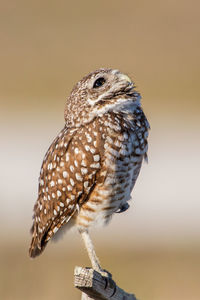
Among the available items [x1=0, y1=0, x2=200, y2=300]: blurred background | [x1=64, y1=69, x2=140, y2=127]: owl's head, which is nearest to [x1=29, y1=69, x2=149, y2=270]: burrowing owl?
[x1=64, y1=69, x2=140, y2=127]: owl's head

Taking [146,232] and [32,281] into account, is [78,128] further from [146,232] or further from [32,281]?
[146,232]

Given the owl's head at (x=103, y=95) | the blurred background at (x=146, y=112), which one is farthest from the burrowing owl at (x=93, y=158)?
the blurred background at (x=146, y=112)

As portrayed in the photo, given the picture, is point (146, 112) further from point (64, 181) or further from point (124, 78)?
point (64, 181)

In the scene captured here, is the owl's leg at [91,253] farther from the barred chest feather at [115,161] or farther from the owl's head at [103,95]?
the owl's head at [103,95]

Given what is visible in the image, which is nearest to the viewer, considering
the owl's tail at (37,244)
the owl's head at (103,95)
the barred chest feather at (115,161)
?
the barred chest feather at (115,161)

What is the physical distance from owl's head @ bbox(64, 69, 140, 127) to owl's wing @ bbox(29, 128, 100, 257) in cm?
16

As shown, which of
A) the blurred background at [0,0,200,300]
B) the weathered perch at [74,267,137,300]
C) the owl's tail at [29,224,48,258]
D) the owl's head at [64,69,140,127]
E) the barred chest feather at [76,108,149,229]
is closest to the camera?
the weathered perch at [74,267,137,300]

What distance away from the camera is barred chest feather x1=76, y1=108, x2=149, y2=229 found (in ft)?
19.9

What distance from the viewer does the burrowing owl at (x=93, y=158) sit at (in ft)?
20.0

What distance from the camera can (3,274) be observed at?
25.6 ft

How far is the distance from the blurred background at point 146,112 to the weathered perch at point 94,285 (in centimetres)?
192

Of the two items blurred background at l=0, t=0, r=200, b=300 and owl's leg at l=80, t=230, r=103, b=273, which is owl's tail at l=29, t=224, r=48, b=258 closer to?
owl's leg at l=80, t=230, r=103, b=273

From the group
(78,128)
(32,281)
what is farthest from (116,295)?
(32,281)

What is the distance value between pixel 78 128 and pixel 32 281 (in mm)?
1693
